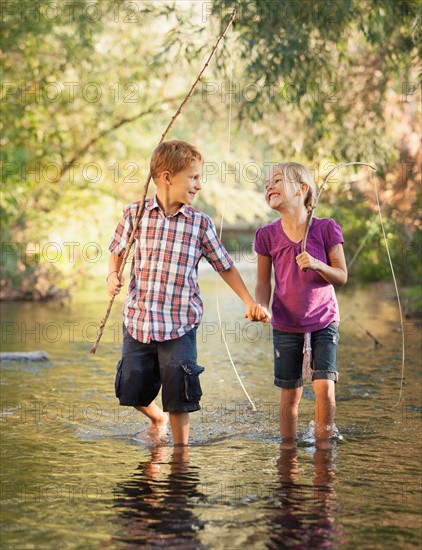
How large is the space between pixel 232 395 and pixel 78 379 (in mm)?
1514

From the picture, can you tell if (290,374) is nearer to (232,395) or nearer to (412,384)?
(232,395)

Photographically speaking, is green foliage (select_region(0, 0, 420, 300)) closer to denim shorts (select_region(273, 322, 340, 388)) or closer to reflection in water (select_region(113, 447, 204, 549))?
denim shorts (select_region(273, 322, 340, 388))

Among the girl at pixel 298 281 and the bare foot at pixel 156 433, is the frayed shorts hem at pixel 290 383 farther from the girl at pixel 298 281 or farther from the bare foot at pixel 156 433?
the bare foot at pixel 156 433

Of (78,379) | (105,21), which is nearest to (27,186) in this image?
(105,21)

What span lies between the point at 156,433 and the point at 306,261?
1591 millimetres

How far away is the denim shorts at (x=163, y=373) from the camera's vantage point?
18.4 feet

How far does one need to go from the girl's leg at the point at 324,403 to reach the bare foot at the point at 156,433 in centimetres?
94

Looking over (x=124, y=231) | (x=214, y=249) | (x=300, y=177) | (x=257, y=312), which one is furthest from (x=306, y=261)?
(x=124, y=231)

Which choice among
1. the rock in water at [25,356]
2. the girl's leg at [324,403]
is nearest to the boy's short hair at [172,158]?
the girl's leg at [324,403]

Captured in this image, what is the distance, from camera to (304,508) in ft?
15.1

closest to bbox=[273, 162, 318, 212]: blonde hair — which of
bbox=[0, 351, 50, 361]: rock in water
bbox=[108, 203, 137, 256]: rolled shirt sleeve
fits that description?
bbox=[108, 203, 137, 256]: rolled shirt sleeve

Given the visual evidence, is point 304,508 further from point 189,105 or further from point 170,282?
point 189,105

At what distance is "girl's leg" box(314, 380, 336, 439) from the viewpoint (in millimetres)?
5988

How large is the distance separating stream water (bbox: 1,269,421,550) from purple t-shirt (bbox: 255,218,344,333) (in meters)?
0.74
